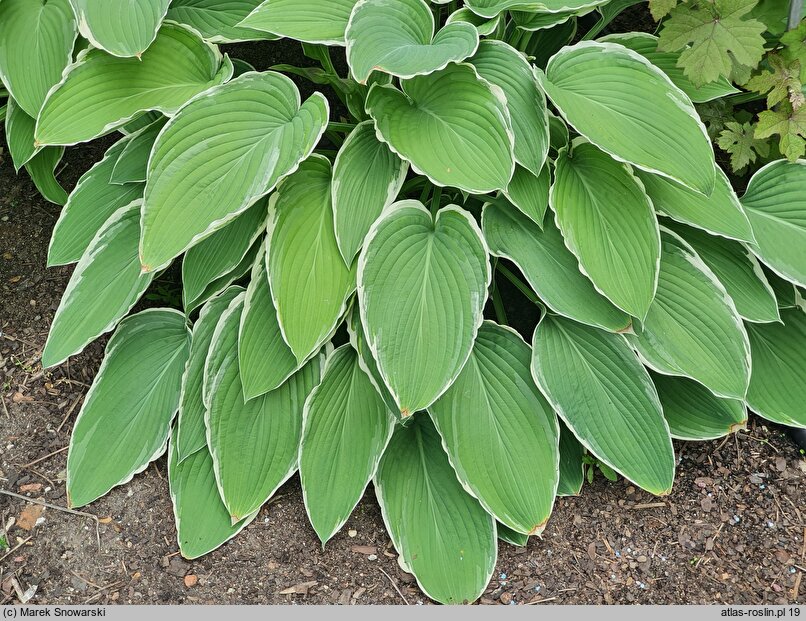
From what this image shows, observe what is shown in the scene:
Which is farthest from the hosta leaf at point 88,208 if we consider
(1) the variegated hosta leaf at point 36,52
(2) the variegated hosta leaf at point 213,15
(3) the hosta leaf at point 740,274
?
(3) the hosta leaf at point 740,274

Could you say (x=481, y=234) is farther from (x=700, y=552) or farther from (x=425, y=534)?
(x=700, y=552)

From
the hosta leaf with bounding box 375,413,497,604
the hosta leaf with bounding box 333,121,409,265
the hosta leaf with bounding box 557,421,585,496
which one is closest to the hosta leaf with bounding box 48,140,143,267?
the hosta leaf with bounding box 333,121,409,265

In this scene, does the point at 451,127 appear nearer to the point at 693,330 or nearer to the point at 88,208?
the point at 693,330

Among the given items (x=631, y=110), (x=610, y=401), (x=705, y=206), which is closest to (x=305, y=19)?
(x=631, y=110)

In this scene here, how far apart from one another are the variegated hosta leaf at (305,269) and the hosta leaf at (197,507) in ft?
1.52

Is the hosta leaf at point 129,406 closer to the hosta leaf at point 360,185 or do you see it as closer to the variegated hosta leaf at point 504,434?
the hosta leaf at point 360,185

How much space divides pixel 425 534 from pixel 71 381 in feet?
3.52

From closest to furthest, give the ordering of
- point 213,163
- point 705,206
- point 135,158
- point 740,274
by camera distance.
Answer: point 213,163, point 705,206, point 740,274, point 135,158

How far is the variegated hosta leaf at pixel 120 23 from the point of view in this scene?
5.08 ft

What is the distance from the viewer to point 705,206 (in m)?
1.62

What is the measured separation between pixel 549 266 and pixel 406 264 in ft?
1.11

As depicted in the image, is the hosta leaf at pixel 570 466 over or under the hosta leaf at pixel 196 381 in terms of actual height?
under

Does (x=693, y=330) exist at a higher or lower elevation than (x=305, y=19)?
lower

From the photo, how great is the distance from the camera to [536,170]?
1545mm
